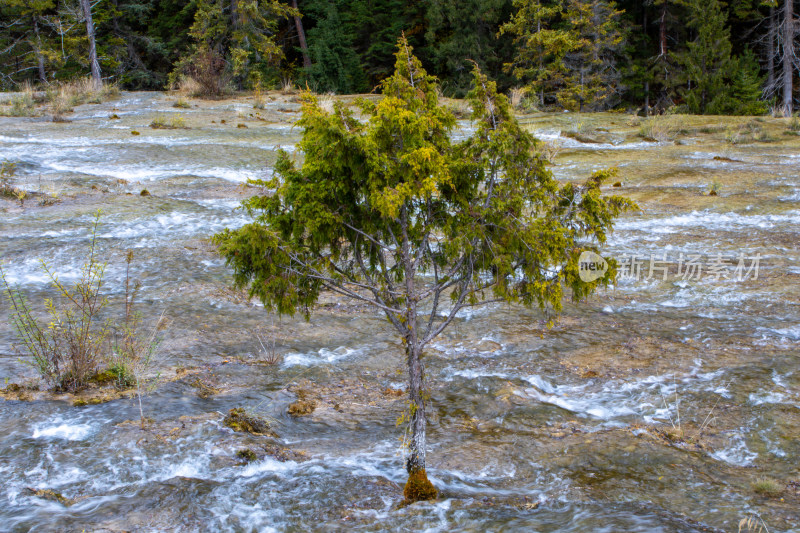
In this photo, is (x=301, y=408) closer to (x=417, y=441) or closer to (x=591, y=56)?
(x=417, y=441)

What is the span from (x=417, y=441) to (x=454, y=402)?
1.51 metres

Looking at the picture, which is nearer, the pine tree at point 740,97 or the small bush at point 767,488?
the small bush at point 767,488

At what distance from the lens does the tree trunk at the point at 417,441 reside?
4055mm

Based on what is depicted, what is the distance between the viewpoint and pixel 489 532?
12.0 feet

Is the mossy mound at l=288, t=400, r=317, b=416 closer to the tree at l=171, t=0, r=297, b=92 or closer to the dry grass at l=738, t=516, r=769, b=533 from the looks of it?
the dry grass at l=738, t=516, r=769, b=533

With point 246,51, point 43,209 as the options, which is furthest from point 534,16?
point 43,209

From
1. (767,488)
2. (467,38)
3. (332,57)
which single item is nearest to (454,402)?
(767,488)

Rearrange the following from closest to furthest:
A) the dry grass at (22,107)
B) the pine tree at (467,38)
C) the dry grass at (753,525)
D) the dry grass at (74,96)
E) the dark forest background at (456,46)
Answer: the dry grass at (753,525), the dry grass at (22,107), the dry grass at (74,96), the dark forest background at (456,46), the pine tree at (467,38)

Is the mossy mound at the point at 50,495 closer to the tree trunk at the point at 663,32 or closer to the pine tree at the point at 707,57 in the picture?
the pine tree at the point at 707,57

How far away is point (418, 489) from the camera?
13.3 feet

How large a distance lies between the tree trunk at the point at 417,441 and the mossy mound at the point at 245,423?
1342 mm

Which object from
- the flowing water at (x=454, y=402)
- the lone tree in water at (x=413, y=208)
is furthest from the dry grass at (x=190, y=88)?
the lone tree in water at (x=413, y=208)

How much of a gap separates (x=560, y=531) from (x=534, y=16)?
25.9 metres

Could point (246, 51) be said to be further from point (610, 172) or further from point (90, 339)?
point (610, 172)
